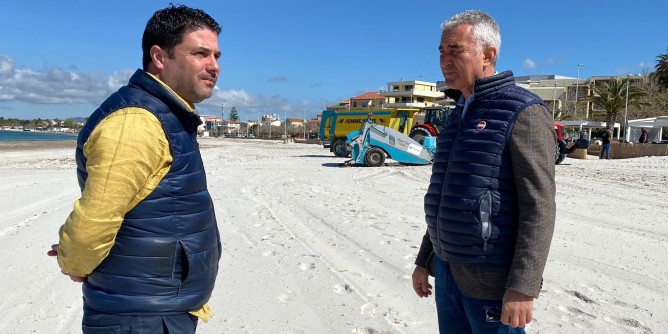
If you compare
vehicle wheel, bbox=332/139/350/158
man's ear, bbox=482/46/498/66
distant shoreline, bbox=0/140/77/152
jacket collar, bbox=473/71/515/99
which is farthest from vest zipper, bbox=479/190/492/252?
distant shoreline, bbox=0/140/77/152

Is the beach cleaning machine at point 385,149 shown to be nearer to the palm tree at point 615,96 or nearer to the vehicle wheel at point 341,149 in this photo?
the vehicle wheel at point 341,149

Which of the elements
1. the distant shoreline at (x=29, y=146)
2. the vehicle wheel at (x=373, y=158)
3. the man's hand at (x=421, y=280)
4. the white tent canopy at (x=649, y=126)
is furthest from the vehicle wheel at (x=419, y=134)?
the distant shoreline at (x=29, y=146)

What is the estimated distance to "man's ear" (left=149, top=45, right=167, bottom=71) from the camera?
1714 mm

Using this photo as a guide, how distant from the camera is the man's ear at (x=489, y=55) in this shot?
1908mm

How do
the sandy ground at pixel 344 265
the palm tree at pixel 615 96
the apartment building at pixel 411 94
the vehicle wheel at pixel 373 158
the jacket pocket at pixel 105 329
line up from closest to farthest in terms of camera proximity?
1. the jacket pocket at pixel 105 329
2. the sandy ground at pixel 344 265
3. the vehicle wheel at pixel 373 158
4. the palm tree at pixel 615 96
5. the apartment building at pixel 411 94

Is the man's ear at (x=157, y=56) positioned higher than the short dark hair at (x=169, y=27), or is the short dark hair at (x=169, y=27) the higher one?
the short dark hair at (x=169, y=27)

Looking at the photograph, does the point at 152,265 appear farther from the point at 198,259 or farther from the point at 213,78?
the point at 213,78

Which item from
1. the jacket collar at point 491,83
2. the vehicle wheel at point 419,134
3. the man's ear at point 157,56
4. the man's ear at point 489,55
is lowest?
the vehicle wheel at point 419,134

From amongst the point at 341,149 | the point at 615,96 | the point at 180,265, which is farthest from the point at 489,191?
the point at 615,96

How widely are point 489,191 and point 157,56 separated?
129 cm

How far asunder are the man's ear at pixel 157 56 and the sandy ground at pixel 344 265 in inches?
81.9

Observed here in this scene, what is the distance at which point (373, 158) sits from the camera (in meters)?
15.6

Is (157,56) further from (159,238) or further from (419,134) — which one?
(419,134)

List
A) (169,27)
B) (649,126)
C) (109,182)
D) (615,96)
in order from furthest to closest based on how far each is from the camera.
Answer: (615,96), (649,126), (169,27), (109,182)
